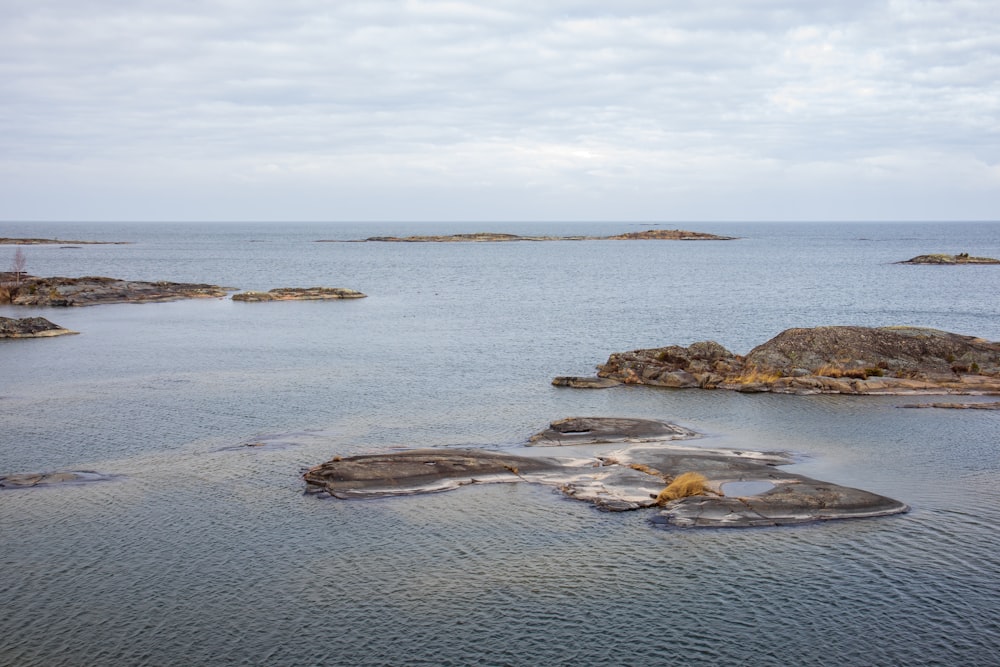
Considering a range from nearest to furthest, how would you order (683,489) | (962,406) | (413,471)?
(683,489) → (413,471) → (962,406)

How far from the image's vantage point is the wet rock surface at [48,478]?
115 feet

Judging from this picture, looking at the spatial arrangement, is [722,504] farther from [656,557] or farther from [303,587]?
[303,587]

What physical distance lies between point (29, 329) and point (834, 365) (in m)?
67.8

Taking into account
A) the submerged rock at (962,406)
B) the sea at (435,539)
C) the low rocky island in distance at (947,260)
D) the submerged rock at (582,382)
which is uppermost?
the low rocky island in distance at (947,260)

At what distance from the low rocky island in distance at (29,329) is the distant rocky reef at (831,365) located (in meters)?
50.3

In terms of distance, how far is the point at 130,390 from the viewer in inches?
2162

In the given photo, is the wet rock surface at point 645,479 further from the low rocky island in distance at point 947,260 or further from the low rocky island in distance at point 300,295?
the low rocky island in distance at point 947,260

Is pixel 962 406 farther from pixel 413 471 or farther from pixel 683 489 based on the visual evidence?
pixel 413 471

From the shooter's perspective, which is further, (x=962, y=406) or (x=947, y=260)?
(x=947, y=260)

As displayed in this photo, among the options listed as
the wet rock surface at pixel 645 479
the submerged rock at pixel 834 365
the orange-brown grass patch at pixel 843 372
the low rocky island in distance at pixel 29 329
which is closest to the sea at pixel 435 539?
the wet rock surface at pixel 645 479

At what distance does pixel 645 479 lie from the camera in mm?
35188

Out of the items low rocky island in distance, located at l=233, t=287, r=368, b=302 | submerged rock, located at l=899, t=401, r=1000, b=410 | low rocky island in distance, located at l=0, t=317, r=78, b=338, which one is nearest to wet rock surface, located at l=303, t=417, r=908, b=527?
submerged rock, located at l=899, t=401, r=1000, b=410

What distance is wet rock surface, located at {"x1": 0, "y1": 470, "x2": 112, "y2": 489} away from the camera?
115 feet

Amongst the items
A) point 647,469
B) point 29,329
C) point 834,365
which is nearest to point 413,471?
point 647,469
